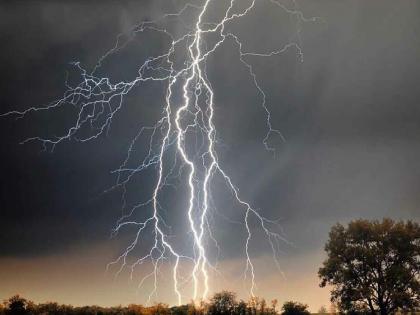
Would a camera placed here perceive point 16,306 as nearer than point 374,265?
No

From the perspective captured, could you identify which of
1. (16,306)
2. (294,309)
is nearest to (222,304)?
(294,309)

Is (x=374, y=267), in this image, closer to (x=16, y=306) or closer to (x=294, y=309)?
(x=294, y=309)

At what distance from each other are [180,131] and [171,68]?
4.61 m

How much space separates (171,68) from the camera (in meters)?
32.2

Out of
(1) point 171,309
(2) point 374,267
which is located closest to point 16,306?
(1) point 171,309

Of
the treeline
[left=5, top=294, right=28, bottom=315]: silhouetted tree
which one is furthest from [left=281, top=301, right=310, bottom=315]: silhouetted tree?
[left=5, top=294, right=28, bottom=315]: silhouetted tree

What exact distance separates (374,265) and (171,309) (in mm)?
22834

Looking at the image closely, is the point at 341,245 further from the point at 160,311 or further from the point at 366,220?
the point at 160,311

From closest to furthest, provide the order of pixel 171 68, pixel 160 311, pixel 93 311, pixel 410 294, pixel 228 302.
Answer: pixel 410 294 < pixel 171 68 < pixel 228 302 < pixel 160 311 < pixel 93 311

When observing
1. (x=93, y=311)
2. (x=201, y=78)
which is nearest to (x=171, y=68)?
(x=201, y=78)

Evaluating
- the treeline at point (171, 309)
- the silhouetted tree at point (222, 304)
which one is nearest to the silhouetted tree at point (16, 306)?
the treeline at point (171, 309)

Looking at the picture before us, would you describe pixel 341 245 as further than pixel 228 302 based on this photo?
No

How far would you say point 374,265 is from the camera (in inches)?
1236

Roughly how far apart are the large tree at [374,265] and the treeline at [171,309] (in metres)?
9.28
